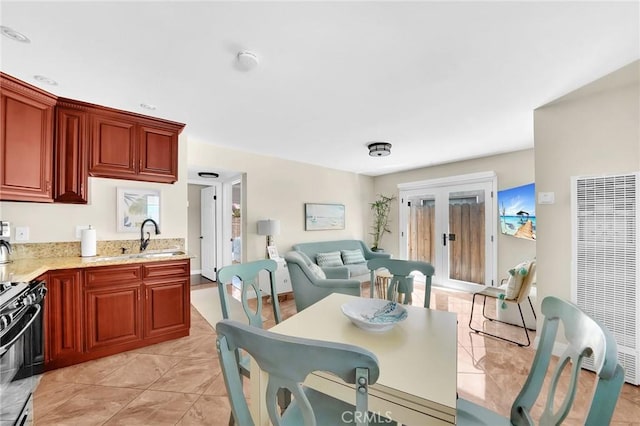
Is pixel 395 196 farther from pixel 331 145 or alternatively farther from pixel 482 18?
pixel 482 18

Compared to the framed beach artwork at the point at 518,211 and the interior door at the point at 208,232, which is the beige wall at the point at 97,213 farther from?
the framed beach artwork at the point at 518,211

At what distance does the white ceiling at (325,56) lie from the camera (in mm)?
1428

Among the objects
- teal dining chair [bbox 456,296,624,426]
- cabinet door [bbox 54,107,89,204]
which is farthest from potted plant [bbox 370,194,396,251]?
cabinet door [bbox 54,107,89,204]

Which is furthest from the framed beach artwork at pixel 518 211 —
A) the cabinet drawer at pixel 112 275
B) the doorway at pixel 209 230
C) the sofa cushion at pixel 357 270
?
the doorway at pixel 209 230

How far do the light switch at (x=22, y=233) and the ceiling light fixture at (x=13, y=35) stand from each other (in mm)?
1704

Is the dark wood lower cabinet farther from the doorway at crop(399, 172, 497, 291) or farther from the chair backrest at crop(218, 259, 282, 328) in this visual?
the doorway at crop(399, 172, 497, 291)

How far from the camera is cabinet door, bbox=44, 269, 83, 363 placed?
7.17 feet

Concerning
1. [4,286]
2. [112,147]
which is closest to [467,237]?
[112,147]

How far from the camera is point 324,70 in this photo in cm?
197

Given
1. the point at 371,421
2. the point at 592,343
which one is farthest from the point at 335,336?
the point at 592,343

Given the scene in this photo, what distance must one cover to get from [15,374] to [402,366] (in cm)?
206

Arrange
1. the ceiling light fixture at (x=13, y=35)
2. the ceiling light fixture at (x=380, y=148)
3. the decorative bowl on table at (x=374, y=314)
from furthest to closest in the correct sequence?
the ceiling light fixture at (x=380, y=148), the ceiling light fixture at (x=13, y=35), the decorative bowl on table at (x=374, y=314)

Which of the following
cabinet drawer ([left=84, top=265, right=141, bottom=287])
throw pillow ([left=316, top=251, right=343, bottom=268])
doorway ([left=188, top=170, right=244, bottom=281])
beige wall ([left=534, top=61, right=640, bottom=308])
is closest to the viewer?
beige wall ([left=534, top=61, right=640, bottom=308])

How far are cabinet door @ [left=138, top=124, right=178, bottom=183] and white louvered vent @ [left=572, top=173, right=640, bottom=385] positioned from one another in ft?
13.3
